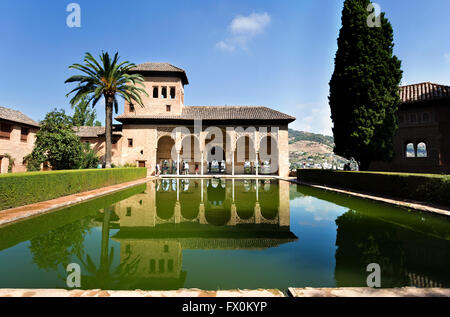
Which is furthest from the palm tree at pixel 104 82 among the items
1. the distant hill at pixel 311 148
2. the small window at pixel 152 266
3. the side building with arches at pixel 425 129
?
the distant hill at pixel 311 148

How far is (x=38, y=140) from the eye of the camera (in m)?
17.9

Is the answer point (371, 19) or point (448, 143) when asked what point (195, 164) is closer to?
point (371, 19)

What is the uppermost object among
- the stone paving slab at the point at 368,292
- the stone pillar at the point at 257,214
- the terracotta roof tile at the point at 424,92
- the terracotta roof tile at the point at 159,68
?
the terracotta roof tile at the point at 159,68

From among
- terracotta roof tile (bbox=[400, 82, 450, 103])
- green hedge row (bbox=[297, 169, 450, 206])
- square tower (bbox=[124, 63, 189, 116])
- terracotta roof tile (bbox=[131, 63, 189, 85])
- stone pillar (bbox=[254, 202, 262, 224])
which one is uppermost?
terracotta roof tile (bbox=[131, 63, 189, 85])

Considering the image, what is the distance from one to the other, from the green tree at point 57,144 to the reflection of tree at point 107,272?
18239 millimetres

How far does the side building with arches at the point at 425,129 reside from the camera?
16.0m

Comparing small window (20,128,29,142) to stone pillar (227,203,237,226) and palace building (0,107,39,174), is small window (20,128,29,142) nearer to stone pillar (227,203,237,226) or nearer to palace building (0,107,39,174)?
palace building (0,107,39,174)

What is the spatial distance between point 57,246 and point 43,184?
5.68m

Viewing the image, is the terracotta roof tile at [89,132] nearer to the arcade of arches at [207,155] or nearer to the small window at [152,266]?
the arcade of arches at [207,155]

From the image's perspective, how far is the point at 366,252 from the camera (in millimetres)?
3619

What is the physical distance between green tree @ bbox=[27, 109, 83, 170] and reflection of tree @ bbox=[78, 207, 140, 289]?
718 inches

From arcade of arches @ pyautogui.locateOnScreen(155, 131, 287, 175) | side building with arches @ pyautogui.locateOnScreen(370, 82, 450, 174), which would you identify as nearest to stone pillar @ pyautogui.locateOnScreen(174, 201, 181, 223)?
side building with arches @ pyautogui.locateOnScreen(370, 82, 450, 174)

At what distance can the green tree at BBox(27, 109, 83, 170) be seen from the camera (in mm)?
17734
